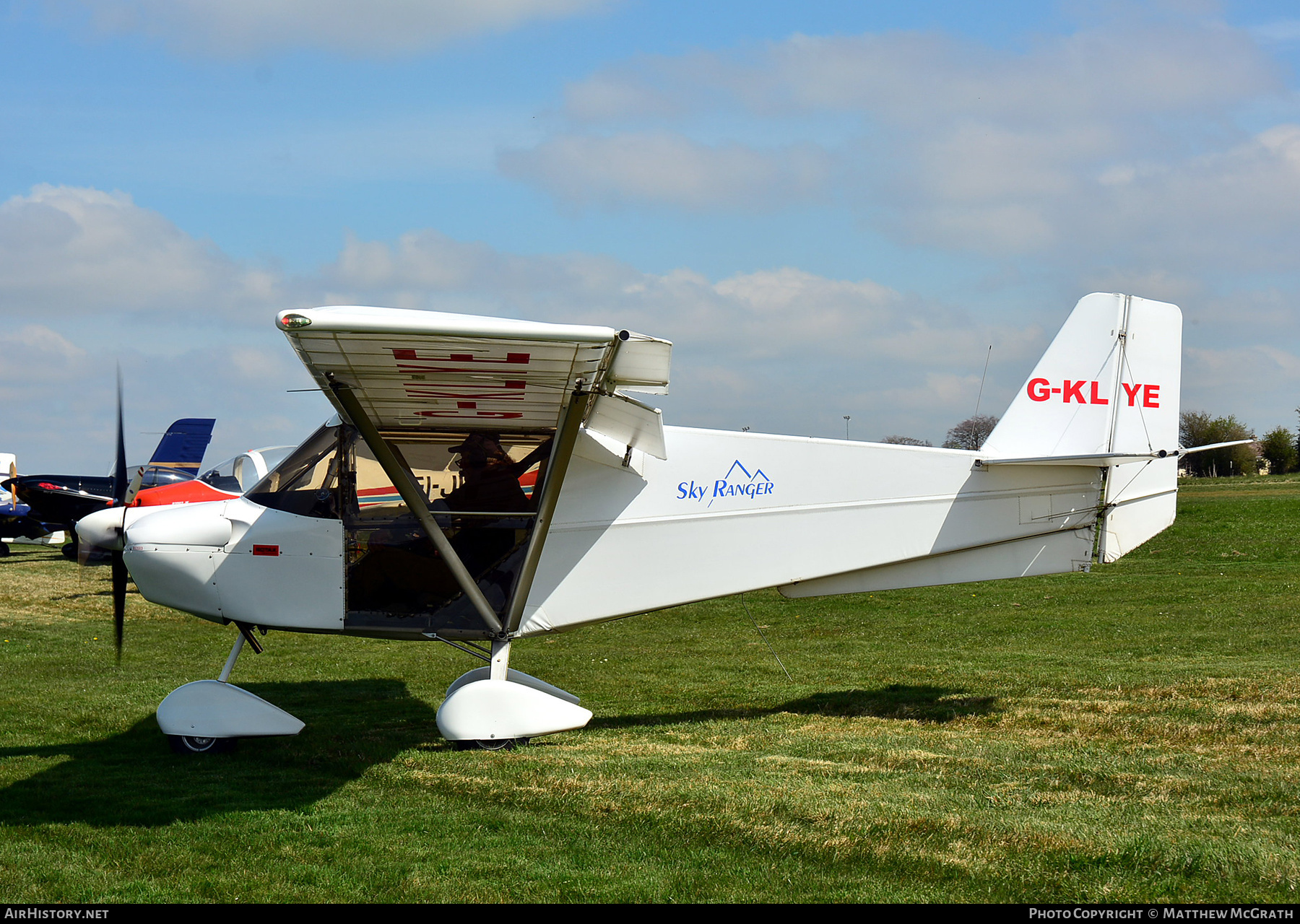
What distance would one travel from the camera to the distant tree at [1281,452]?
239 feet

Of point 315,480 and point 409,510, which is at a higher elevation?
point 315,480

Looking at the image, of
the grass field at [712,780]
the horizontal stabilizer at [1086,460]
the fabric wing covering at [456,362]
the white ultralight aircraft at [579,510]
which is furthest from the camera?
the horizontal stabilizer at [1086,460]

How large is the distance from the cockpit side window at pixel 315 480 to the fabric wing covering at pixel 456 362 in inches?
21.2

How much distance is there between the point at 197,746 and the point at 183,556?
1.48 metres

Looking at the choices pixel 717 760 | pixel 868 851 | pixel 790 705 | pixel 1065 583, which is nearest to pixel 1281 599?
pixel 1065 583

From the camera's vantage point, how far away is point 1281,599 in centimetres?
1554

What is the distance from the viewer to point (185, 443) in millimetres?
27562

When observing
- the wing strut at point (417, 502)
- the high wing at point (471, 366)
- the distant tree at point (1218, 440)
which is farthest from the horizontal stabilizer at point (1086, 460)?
the distant tree at point (1218, 440)

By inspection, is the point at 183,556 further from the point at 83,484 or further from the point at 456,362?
the point at 83,484

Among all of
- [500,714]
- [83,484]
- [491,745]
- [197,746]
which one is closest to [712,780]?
[500,714]

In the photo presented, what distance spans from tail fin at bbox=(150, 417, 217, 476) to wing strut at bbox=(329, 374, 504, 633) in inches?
884

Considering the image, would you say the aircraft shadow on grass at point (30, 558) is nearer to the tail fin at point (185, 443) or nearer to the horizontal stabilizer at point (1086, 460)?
the tail fin at point (185, 443)
